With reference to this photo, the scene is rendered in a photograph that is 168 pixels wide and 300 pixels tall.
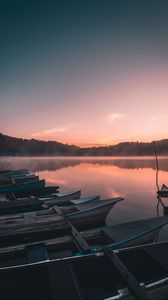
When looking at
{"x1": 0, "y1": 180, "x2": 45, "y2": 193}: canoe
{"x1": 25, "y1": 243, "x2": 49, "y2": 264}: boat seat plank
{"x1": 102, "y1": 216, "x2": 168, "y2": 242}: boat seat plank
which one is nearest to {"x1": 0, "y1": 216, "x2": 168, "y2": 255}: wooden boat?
{"x1": 102, "y1": 216, "x2": 168, "y2": 242}: boat seat plank

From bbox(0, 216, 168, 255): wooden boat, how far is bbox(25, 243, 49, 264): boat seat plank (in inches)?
9.0

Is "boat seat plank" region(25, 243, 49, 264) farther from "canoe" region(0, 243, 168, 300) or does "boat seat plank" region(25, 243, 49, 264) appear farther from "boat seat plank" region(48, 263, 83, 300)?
"boat seat plank" region(48, 263, 83, 300)

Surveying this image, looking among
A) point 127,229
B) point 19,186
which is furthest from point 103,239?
point 19,186

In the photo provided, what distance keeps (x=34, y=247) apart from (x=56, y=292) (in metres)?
3.97

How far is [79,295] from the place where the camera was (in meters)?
4.97

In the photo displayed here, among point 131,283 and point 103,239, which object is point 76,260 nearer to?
point 131,283

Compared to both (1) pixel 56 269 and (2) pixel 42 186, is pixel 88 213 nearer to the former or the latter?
(1) pixel 56 269

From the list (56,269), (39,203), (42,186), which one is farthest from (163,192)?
(56,269)

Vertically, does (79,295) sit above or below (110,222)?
above

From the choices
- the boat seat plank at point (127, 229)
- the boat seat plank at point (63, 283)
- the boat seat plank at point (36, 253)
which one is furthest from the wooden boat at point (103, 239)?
the boat seat plank at point (63, 283)

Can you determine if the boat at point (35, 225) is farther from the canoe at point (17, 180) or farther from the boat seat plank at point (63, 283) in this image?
the canoe at point (17, 180)

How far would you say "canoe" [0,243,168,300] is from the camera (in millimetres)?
5102

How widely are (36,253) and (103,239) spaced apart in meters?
4.47

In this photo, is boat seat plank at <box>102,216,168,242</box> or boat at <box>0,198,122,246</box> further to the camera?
boat seat plank at <box>102,216,168,242</box>
